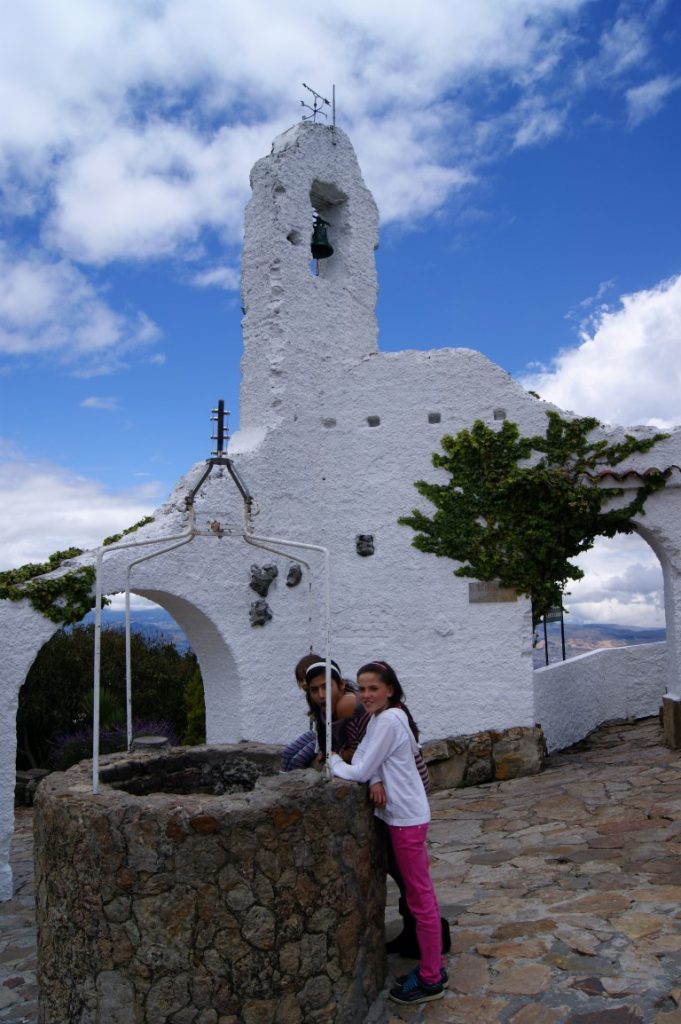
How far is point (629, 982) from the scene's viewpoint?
412 centimetres

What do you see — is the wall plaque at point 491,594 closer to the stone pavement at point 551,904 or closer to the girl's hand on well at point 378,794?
the stone pavement at point 551,904

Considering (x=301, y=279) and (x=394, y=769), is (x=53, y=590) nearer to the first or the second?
(x=394, y=769)

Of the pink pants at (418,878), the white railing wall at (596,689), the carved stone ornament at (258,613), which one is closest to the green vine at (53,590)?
the carved stone ornament at (258,613)

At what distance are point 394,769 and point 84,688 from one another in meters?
10.8

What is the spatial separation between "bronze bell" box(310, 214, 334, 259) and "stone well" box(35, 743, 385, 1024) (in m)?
7.50

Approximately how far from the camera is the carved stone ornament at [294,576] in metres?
8.73

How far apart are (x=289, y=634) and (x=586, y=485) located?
3658 mm

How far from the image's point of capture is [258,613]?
8406mm

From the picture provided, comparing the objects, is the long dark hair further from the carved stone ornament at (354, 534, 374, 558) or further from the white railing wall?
the white railing wall

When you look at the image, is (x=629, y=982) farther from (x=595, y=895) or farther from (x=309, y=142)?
(x=309, y=142)

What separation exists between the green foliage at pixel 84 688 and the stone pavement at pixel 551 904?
4513 mm

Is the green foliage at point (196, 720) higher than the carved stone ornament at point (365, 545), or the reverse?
the carved stone ornament at point (365, 545)

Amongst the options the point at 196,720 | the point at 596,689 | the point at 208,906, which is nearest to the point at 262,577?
the point at 196,720

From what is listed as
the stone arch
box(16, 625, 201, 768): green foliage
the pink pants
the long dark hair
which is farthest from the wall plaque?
box(16, 625, 201, 768): green foliage
